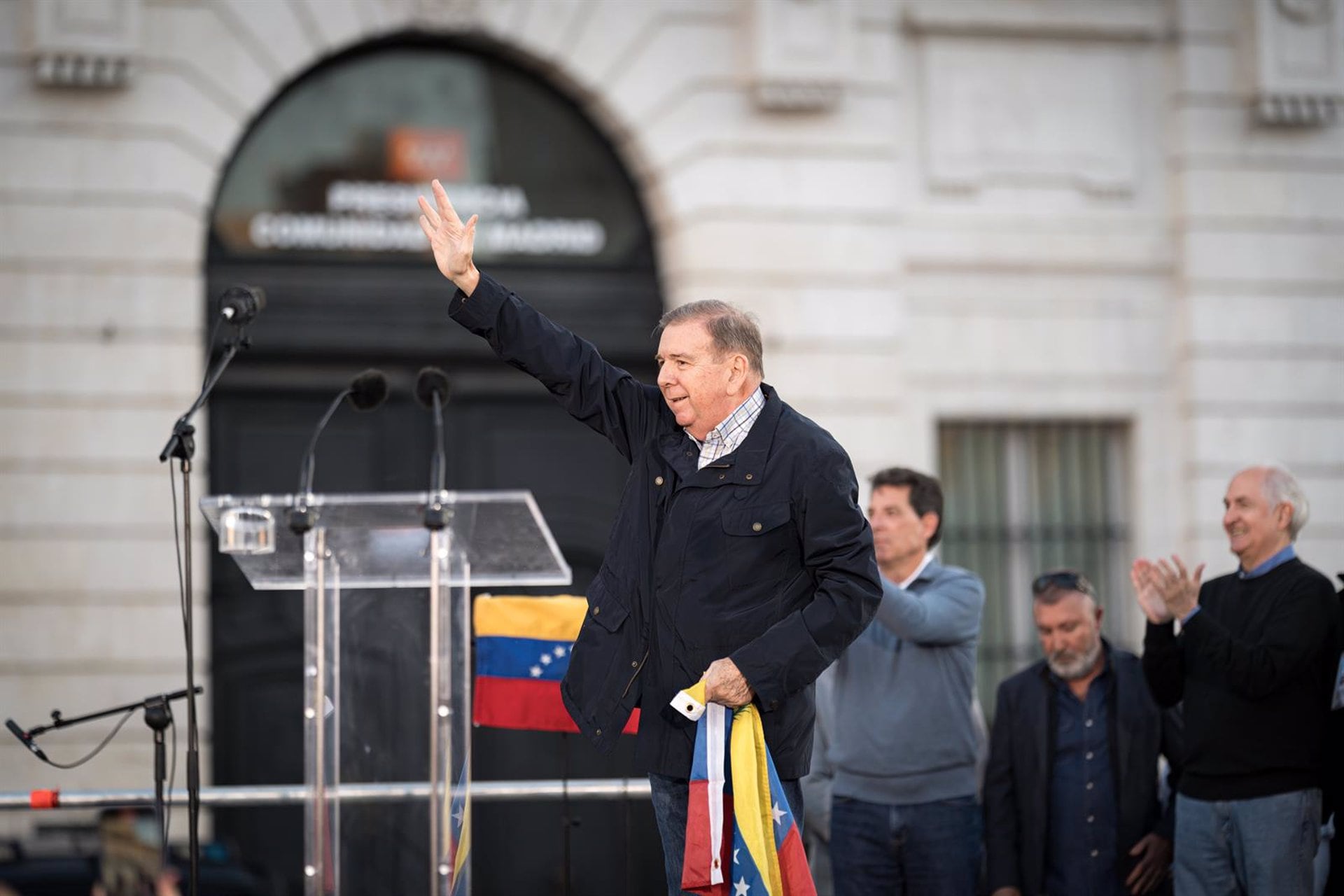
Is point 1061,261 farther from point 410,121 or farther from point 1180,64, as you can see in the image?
point 410,121

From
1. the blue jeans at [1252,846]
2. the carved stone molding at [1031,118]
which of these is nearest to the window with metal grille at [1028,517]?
the carved stone molding at [1031,118]

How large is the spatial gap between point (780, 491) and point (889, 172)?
21.4ft

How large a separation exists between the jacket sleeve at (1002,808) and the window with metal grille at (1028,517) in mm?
4584

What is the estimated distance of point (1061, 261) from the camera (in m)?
10.8

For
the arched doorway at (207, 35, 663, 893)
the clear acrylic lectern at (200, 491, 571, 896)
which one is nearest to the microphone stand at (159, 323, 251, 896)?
the clear acrylic lectern at (200, 491, 571, 896)

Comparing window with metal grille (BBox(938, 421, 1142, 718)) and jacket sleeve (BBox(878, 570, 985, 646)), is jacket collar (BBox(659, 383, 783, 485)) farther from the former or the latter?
window with metal grille (BBox(938, 421, 1142, 718))

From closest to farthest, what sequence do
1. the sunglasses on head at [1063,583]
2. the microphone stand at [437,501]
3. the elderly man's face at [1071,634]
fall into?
the microphone stand at [437,501] → the elderly man's face at [1071,634] → the sunglasses on head at [1063,583]

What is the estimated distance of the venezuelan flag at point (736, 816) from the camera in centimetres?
416

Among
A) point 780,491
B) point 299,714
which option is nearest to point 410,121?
point 299,714

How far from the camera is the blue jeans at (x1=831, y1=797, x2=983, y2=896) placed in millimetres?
5914

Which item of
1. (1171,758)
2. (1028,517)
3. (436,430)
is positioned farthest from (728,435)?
(1028,517)

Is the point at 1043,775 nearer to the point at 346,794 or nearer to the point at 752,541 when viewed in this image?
the point at 752,541

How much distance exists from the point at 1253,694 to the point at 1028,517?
5.46 metres

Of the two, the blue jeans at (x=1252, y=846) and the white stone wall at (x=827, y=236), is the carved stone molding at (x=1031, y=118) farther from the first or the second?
the blue jeans at (x=1252, y=846)
